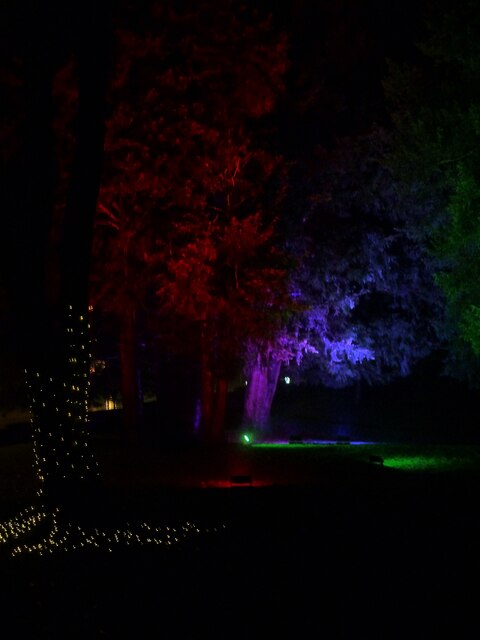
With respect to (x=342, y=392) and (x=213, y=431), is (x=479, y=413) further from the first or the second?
(x=213, y=431)

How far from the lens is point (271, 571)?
292 inches

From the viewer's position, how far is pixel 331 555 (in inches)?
304

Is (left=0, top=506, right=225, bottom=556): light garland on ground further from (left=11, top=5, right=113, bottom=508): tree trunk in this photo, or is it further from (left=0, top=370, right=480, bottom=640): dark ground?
(left=11, top=5, right=113, bottom=508): tree trunk

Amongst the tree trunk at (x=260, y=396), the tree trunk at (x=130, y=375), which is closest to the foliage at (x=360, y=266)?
the tree trunk at (x=260, y=396)

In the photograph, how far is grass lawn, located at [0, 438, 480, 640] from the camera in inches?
251

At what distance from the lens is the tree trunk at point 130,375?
20906 millimetres

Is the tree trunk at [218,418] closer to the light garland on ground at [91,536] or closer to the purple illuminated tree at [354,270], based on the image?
the purple illuminated tree at [354,270]

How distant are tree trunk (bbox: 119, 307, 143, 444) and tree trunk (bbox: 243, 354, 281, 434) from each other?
5.88 meters

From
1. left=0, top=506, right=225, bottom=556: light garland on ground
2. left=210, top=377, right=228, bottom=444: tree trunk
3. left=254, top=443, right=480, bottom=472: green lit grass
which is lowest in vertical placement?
left=0, top=506, right=225, bottom=556: light garland on ground

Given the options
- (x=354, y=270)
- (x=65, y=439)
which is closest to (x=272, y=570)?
(x=65, y=439)

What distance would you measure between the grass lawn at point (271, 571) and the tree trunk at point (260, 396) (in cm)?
1476

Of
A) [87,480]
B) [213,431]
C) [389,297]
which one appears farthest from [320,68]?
[87,480]

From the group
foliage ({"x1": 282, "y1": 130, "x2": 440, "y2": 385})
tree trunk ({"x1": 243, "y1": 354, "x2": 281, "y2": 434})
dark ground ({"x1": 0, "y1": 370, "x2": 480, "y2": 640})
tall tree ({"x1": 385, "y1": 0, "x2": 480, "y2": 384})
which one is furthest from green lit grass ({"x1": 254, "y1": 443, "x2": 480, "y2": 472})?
tree trunk ({"x1": 243, "y1": 354, "x2": 281, "y2": 434})

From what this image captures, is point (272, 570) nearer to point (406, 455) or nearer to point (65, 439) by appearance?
point (65, 439)
